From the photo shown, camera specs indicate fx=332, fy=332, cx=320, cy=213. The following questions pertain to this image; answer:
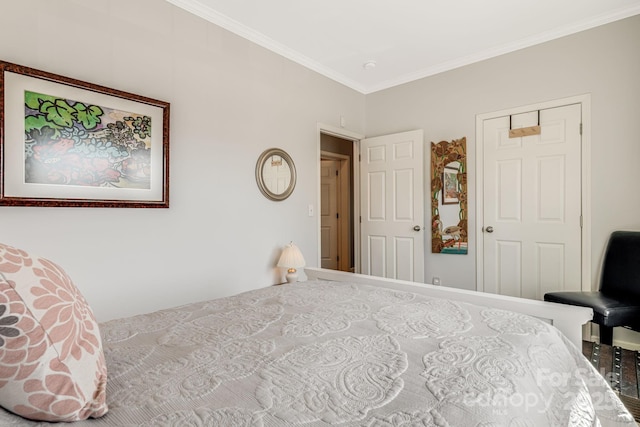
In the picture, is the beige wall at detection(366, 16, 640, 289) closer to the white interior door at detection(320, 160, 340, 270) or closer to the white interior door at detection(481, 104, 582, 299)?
the white interior door at detection(481, 104, 582, 299)

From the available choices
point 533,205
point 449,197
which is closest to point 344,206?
point 449,197

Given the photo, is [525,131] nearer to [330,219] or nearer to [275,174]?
[275,174]

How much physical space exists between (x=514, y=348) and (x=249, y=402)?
2.73 ft

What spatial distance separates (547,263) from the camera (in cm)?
303

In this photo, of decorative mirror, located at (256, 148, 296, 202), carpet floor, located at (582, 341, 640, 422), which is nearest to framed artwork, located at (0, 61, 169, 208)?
decorative mirror, located at (256, 148, 296, 202)

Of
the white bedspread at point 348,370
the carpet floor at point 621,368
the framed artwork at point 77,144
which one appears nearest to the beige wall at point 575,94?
the carpet floor at point 621,368

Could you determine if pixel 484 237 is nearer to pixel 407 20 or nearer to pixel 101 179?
pixel 407 20

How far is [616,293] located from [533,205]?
3.03 ft

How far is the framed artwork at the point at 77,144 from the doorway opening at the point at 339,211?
11.4 ft

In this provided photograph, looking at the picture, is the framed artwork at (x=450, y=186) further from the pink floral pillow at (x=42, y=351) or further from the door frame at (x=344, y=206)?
the pink floral pillow at (x=42, y=351)

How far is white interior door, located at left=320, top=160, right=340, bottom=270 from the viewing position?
554 cm

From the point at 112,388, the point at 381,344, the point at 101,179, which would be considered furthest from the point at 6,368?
the point at 101,179

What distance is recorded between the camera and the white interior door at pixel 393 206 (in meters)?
3.71

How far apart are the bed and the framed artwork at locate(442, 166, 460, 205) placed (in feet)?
6.88
